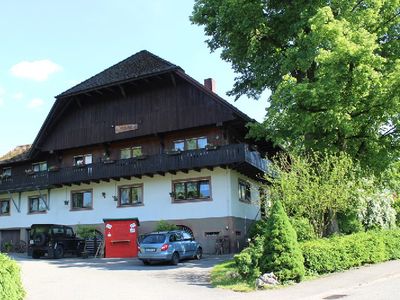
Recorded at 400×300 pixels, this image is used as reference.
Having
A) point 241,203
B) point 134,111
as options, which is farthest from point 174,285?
point 134,111

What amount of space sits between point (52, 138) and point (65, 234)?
10365 mm

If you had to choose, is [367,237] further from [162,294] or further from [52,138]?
[52,138]

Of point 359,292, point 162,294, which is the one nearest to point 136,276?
point 162,294

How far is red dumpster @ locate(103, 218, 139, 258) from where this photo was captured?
2986cm

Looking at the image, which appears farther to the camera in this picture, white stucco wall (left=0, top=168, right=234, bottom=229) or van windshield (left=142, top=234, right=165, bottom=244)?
white stucco wall (left=0, top=168, right=234, bottom=229)

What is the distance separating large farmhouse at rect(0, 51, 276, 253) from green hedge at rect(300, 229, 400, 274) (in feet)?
32.8

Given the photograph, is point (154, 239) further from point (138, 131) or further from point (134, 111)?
point (134, 111)

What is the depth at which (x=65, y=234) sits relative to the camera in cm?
3075

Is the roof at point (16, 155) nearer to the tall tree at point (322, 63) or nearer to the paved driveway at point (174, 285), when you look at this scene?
the paved driveway at point (174, 285)

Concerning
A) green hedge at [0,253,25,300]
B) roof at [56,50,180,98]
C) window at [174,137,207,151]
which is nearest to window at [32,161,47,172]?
roof at [56,50,180,98]

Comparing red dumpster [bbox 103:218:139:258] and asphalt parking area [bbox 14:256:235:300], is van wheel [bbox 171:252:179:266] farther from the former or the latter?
red dumpster [bbox 103:218:139:258]

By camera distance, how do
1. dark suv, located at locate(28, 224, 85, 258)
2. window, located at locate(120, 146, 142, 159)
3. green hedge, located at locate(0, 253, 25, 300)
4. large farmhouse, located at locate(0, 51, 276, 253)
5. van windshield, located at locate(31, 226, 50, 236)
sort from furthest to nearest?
window, located at locate(120, 146, 142, 159) → large farmhouse, located at locate(0, 51, 276, 253) → van windshield, located at locate(31, 226, 50, 236) → dark suv, located at locate(28, 224, 85, 258) → green hedge, located at locate(0, 253, 25, 300)

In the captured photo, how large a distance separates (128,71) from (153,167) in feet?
26.2

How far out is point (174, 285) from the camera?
16.3 metres
